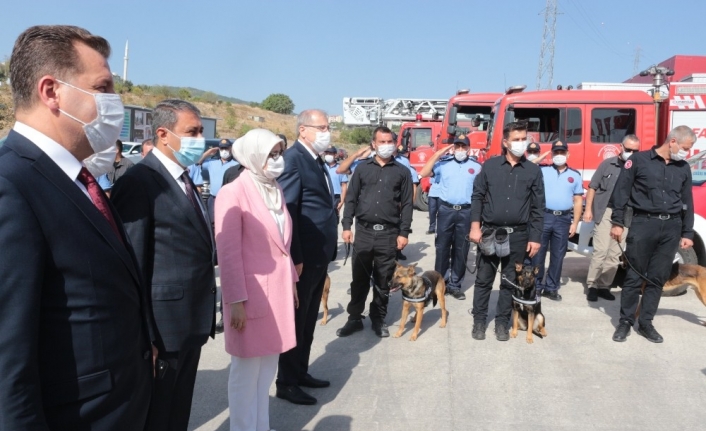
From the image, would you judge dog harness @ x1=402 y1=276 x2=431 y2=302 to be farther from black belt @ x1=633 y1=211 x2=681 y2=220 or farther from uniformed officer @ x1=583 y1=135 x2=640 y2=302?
uniformed officer @ x1=583 y1=135 x2=640 y2=302

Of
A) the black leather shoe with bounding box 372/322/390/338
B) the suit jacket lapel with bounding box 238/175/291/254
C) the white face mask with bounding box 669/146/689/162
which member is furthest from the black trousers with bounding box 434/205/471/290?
the suit jacket lapel with bounding box 238/175/291/254

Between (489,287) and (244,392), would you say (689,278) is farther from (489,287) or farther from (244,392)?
(244,392)

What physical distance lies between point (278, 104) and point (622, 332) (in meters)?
71.9

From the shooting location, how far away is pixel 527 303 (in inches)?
228

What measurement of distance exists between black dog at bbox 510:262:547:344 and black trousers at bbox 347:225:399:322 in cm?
131

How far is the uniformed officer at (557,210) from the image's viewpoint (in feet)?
23.9

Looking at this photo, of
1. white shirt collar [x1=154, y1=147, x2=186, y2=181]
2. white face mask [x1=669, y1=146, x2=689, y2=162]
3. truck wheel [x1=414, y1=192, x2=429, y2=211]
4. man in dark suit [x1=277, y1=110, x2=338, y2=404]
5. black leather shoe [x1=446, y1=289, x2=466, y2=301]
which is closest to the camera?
white shirt collar [x1=154, y1=147, x2=186, y2=181]

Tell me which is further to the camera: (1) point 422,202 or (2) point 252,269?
(1) point 422,202

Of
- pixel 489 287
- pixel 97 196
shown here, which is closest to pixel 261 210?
pixel 97 196

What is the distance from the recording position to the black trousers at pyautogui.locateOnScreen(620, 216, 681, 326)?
5555 mm

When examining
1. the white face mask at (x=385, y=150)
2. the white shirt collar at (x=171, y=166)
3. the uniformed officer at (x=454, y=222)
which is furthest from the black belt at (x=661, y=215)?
the white shirt collar at (x=171, y=166)

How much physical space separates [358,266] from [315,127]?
6.57 feet

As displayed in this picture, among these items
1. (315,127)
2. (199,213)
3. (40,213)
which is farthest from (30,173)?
(315,127)

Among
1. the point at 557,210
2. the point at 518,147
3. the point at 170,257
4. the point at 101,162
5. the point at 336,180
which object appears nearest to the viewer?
the point at 170,257
